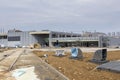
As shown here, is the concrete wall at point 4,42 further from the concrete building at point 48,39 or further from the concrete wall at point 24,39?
the concrete wall at point 24,39

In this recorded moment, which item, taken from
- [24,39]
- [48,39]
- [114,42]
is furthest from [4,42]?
[114,42]

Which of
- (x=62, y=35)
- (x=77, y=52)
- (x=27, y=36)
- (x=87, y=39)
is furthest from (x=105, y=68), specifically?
(x=62, y=35)

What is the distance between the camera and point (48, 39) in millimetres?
143500

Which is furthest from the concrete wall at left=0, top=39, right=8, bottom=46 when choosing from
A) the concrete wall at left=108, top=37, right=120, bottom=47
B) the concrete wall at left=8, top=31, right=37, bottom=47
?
the concrete wall at left=108, top=37, right=120, bottom=47

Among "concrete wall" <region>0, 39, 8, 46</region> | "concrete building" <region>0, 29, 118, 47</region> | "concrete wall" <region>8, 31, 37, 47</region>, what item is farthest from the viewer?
"concrete wall" <region>0, 39, 8, 46</region>

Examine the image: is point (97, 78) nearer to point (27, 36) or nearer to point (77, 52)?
point (77, 52)

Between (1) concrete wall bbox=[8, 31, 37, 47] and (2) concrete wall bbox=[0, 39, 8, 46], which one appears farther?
(2) concrete wall bbox=[0, 39, 8, 46]

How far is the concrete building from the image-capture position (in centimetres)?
13502

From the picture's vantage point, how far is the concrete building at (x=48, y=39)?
443 feet

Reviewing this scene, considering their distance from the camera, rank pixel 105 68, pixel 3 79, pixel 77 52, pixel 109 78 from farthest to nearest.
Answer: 1. pixel 77 52
2. pixel 105 68
3. pixel 3 79
4. pixel 109 78

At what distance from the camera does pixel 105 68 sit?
1875 centimetres

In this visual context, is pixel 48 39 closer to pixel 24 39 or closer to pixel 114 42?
pixel 24 39

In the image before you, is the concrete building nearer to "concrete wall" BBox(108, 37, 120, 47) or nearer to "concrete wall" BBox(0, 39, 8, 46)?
"concrete wall" BBox(0, 39, 8, 46)

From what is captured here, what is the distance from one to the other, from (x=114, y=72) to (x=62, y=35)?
136479 mm
